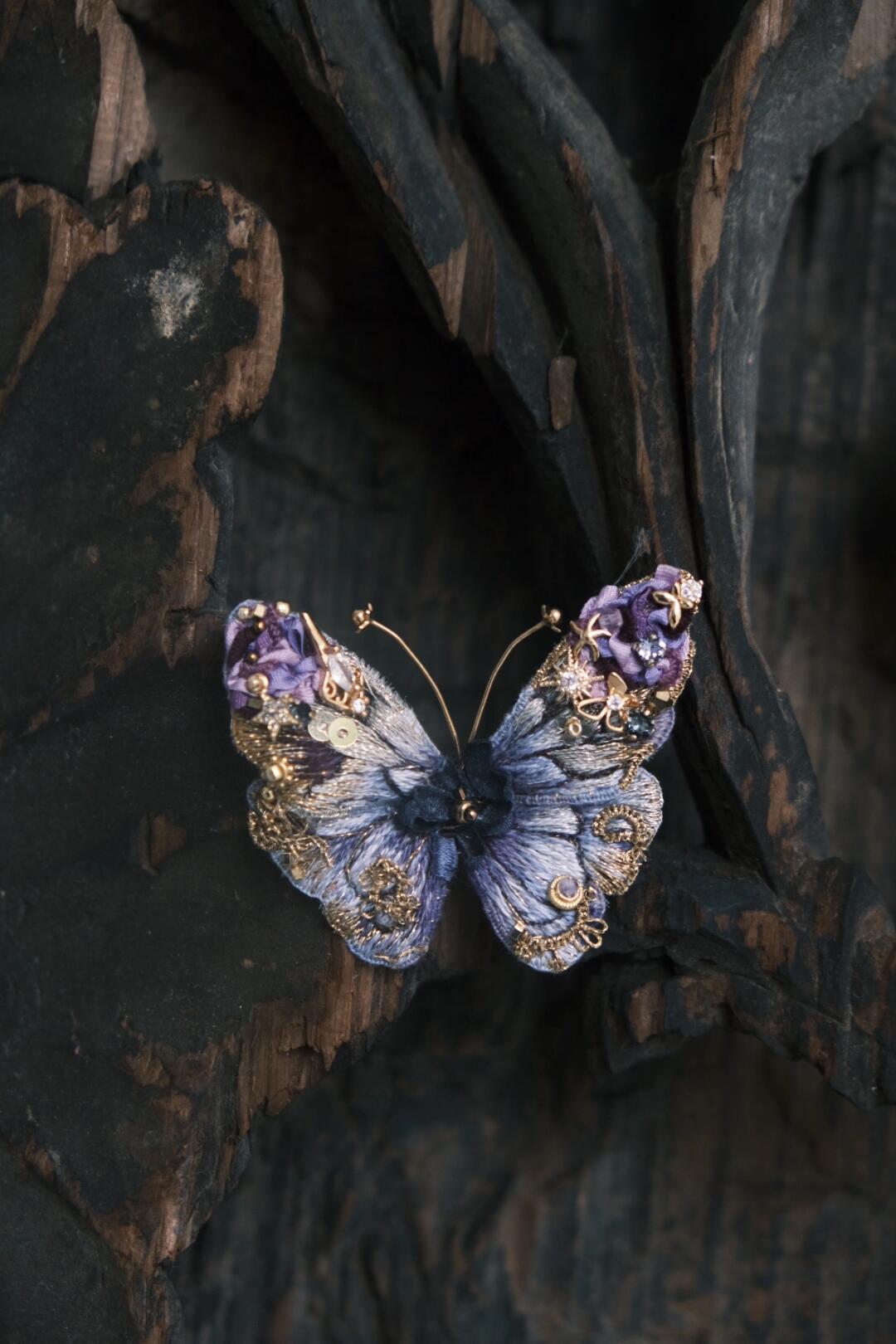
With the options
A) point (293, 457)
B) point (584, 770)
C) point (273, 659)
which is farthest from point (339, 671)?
point (293, 457)

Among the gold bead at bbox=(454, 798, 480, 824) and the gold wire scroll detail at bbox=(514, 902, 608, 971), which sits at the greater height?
the gold bead at bbox=(454, 798, 480, 824)

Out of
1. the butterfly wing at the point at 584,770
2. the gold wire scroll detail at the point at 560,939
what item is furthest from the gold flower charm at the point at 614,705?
the gold wire scroll detail at the point at 560,939

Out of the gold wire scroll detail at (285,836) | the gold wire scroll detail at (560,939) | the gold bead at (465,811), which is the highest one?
the gold bead at (465,811)

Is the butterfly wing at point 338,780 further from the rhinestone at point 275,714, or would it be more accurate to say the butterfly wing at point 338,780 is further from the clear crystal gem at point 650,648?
the clear crystal gem at point 650,648

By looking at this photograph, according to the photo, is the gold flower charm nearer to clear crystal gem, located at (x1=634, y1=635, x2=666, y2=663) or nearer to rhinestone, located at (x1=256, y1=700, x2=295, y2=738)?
clear crystal gem, located at (x1=634, y1=635, x2=666, y2=663)

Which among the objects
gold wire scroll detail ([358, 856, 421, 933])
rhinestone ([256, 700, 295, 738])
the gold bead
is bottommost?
gold wire scroll detail ([358, 856, 421, 933])

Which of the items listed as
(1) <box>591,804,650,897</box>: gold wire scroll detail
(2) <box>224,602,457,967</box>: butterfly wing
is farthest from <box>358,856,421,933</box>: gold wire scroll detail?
(1) <box>591,804,650,897</box>: gold wire scroll detail
